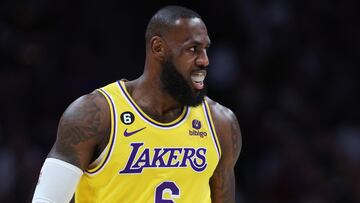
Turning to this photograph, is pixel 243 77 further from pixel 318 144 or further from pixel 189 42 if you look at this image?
pixel 189 42

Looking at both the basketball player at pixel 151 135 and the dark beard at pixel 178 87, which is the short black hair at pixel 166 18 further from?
Answer: the dark beard at pixel 178 87

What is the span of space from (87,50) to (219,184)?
5305 mm

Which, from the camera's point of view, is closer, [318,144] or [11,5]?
[318,144]

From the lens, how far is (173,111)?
14.8 feet

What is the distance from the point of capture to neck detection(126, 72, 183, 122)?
174 inches

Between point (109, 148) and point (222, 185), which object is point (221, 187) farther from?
point (109, 148)

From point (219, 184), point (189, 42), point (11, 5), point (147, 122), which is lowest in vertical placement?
point (219, 184)

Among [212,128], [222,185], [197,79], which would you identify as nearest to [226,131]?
[212,128]

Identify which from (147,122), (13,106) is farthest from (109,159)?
(13,106)

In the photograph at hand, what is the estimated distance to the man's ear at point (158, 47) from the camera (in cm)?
434

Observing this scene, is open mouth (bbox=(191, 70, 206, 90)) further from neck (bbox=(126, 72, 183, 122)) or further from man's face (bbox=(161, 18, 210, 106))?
neck (bbox=(126, 72, 183, 122))

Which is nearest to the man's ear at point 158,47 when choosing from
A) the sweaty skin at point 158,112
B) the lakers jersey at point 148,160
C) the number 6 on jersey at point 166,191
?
the sweaty skin at point 158,112

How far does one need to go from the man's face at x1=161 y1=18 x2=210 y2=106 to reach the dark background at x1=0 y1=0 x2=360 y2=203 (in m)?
3.99

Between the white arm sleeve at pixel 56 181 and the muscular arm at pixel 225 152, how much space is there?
33.5 inches
